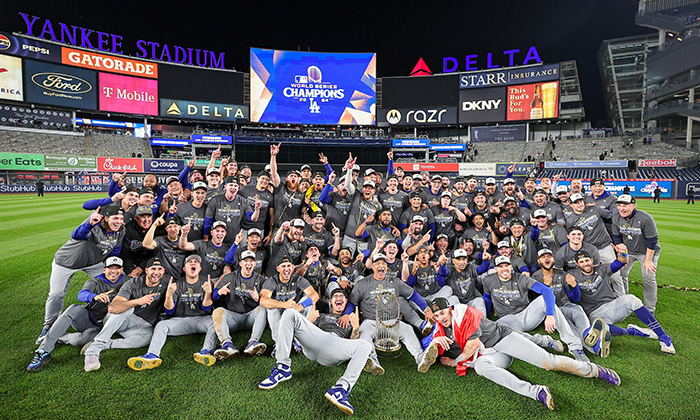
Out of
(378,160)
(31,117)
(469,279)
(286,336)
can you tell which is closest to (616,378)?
(469,279)

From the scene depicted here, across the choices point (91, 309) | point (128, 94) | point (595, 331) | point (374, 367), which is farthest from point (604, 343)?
point (128, 94)

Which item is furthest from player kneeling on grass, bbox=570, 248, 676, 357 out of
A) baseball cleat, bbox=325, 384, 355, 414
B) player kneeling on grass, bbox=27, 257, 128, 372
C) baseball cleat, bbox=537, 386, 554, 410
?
player kneeling on grass, bbox=27, 257, 128, 372

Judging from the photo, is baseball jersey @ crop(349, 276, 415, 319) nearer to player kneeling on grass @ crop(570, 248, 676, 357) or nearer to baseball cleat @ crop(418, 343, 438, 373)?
baseball cleat @ crop(418, 343, 438, 373)

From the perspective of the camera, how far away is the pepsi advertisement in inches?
1870

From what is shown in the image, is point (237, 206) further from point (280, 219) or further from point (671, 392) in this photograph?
point (671, 392)

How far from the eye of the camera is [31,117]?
1667 inches

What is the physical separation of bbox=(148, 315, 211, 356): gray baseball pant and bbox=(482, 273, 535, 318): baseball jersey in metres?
4.79

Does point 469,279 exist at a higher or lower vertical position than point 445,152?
lower

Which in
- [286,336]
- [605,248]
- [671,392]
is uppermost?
[605,248]

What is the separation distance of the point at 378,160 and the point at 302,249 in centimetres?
3621

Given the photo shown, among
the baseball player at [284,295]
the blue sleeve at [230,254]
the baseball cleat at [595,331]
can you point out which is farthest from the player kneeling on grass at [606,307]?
the blue sleeve at [230,254]

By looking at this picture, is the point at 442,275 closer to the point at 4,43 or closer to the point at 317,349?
the point at 317,349

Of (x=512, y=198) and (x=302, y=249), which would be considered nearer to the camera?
(x=302, y=249)

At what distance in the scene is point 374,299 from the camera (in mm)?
5625
